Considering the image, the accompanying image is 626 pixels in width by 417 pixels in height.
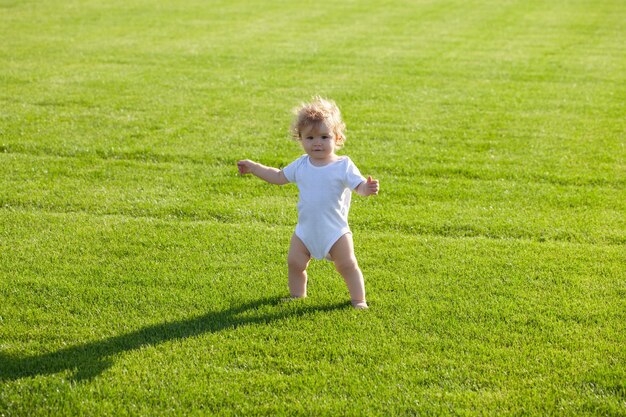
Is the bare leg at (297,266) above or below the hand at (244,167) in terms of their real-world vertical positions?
below

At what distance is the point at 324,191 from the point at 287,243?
1.29 meters

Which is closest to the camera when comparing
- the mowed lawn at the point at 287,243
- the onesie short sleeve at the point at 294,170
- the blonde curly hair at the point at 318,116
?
the mowed lawn at the point at 287,243

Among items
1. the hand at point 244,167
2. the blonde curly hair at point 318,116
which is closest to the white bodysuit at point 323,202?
the blonde curly hair at point 318,116

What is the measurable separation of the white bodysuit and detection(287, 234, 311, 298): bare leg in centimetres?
7

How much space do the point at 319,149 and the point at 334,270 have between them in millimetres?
1106

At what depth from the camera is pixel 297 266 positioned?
512 centimetres

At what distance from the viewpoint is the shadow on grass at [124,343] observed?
4297 millimetres

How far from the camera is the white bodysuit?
195 inches

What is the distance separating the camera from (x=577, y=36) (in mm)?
18344

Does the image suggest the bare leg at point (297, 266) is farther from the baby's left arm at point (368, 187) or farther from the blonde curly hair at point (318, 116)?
the blonde curly hair at point (318, 116)

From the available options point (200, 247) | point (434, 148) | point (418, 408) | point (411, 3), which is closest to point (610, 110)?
point (434, 148)

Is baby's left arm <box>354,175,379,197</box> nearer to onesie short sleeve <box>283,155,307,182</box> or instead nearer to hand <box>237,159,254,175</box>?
→ onesie short sleeve <box>283,155,307,182</box>

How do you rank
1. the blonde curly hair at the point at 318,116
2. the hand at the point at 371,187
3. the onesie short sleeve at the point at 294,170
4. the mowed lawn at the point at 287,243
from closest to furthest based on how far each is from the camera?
the mowed lawn at the point at 287,243, the hand at the point at 371,187, the blonde curly hair at the point at 318,116, the onesie short sleeve at the point at 294,170

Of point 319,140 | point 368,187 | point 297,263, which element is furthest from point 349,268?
point 319,140
